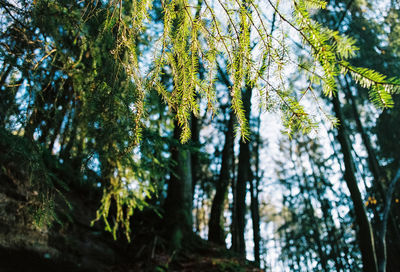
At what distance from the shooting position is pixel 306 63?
1220 millimetres

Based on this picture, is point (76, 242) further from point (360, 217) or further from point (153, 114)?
point (360, 217)

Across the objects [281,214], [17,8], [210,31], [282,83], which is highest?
[281,214]

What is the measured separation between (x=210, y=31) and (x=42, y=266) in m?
5.07

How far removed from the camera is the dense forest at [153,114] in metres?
1.32

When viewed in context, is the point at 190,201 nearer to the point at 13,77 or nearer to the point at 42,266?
the point at 42,266

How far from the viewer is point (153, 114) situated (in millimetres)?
5656

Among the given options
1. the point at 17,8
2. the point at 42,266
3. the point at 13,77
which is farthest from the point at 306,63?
the point at 42,266

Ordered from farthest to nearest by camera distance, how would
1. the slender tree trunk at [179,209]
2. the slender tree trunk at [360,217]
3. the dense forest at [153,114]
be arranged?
1. the slender tree trunk at [179,209]
2. the slender tree trunk at [360,217]
3. the dense forest at [153,114]

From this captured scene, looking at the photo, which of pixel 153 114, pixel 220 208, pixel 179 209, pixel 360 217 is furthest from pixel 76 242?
pixel 360 217

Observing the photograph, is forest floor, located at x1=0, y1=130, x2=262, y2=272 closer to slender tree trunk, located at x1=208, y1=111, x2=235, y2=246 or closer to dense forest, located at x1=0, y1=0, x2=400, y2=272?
dense forest, located at x1=0, y1=0, x2=400, y2=272

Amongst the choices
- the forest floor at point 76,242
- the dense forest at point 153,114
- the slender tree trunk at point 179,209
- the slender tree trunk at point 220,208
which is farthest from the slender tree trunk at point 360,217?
the slender tree trunk at point 179,209

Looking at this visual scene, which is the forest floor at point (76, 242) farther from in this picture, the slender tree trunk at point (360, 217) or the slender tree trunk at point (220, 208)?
the slender tree trunk at point (360, 217)

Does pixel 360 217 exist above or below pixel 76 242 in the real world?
above

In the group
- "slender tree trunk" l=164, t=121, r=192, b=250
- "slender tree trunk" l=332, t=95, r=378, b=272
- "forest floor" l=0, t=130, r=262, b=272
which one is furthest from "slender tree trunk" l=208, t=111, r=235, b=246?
"slender tree trunk" l=332, t=95, r=378, b=272
